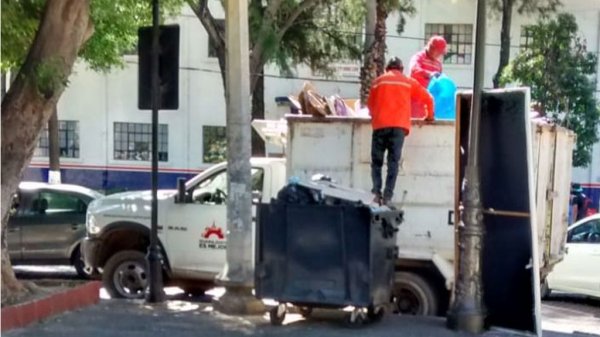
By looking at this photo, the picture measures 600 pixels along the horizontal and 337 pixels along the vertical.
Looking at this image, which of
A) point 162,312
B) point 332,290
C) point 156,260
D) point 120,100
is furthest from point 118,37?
point 120,100

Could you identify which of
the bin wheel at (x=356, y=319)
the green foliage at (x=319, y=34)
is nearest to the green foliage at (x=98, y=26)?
the green foliage at (x=319, y=34)

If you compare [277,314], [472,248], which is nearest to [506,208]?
[472,248]

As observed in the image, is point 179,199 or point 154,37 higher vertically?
point 154,37

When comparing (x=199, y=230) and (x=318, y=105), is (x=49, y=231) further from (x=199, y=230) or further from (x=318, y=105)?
(x=318, y=105)

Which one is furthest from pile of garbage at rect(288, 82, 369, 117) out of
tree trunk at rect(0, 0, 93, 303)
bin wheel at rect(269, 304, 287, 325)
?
tree trunk at rect(0, 0, 93, 303)

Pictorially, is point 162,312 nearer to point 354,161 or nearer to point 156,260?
point 156,260

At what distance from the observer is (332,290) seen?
870 cm

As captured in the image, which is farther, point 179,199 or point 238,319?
point 179,199

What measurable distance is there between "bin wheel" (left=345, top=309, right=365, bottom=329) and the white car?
730 centimetres

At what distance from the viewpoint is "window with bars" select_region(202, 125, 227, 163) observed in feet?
105

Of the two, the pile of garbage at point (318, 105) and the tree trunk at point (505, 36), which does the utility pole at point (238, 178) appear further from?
the tree trunk at point (505, 36)

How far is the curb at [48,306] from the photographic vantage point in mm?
8367

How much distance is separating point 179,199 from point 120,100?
20427mm

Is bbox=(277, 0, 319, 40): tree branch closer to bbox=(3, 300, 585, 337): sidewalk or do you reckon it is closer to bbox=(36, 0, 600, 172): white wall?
bbox=(3, 300, 585, 337): sidewalk
